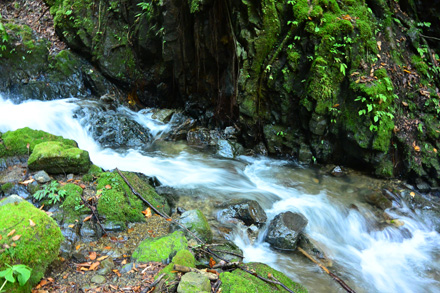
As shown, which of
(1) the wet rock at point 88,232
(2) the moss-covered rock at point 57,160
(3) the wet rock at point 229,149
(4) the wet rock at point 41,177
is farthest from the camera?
(3) the wet rock at point 229,149

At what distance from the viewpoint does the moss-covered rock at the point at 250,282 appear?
2672 millimetres

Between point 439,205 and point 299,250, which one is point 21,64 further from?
point 439,205

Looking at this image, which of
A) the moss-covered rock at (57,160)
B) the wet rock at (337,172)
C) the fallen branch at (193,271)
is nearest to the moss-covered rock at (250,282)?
the fallen branch at (193,271)

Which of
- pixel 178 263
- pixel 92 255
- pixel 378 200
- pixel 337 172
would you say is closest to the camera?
pixel 178 263

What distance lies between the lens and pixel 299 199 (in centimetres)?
640

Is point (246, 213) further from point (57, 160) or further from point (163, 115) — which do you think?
point (163, 115)

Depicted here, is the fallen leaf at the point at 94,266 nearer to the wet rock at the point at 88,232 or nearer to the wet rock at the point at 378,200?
the wet rock at the point at 88,232

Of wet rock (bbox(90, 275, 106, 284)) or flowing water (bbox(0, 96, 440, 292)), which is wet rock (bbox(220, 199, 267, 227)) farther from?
wet rock (bbox(90, 275, 106, 284))

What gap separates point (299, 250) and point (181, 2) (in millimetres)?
7685

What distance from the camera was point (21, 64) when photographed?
1003 centimetres

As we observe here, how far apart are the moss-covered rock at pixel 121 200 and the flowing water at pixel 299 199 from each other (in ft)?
4.11

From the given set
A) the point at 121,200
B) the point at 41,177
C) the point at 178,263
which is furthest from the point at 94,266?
the point at 41,177

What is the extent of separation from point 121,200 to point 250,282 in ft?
7.67

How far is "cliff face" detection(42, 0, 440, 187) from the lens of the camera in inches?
275
